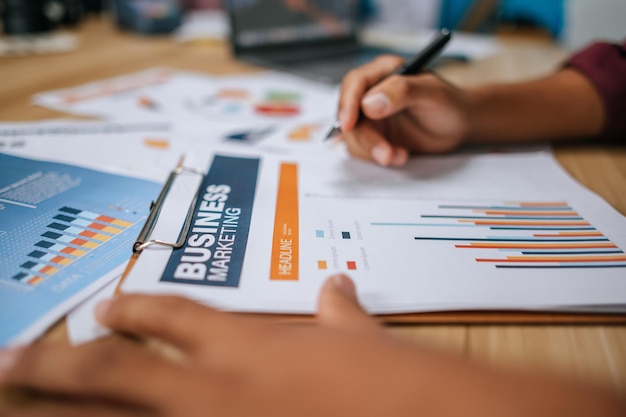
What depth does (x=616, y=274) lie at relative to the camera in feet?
1.29

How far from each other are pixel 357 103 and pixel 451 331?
32cm

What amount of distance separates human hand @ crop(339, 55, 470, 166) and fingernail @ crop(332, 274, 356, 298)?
0.28 meters

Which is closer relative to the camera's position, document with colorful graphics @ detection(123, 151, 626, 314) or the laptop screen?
document with colorful graphics @ detection(123, 151, 626, 314)

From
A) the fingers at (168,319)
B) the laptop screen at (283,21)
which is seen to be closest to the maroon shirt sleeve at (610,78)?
the laptop screen at (283,21)

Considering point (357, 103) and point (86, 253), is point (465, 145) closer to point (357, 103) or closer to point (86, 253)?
point (357, 103)

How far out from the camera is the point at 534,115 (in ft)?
2.33

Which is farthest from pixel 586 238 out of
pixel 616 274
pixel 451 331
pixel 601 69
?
pixel 601 69

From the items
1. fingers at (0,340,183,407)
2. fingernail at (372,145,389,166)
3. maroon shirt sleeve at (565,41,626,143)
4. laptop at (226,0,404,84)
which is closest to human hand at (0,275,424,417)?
fingers at (0,340,183,407)

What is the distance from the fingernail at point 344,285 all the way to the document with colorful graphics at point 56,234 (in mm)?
171

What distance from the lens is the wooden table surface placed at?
1.07ft

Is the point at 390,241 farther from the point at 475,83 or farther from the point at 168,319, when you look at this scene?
the point at 475,83

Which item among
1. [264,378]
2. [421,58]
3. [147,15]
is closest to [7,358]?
[264,378]

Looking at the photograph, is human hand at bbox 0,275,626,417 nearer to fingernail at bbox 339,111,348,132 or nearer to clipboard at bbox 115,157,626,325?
clipboard at bbox 115,157,626,325

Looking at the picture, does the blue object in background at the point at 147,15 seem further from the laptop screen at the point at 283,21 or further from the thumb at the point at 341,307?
the thumb at the point at 341,307
